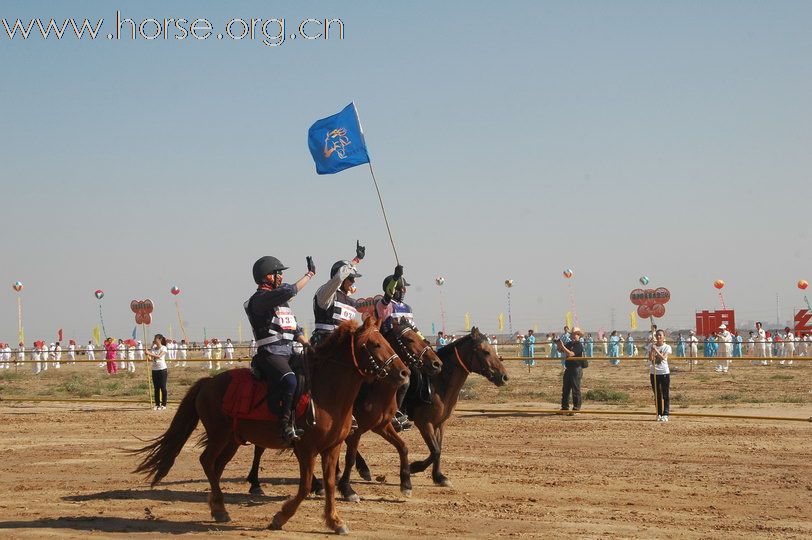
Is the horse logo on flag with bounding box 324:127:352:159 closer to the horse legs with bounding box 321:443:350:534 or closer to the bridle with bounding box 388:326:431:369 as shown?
the bridle with bounding box 388:326:431:369

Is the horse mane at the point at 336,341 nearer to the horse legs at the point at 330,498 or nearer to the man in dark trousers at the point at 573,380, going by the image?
the horse legs at the point at 330,498

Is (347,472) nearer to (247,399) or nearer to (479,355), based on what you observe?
(247,399)

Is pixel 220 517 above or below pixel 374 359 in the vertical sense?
below

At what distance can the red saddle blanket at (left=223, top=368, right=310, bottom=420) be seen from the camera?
8.98 meters

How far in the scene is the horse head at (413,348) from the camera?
10414 mm

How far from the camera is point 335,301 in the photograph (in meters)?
10.7

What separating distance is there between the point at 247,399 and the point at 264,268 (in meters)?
1.30

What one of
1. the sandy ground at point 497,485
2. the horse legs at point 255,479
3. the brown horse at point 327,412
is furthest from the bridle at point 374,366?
the horse legs at point 255,479

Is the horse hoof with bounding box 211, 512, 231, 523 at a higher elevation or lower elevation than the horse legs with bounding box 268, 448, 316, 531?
lower

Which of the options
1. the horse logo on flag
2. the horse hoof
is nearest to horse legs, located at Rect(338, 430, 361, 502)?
the horse hoof

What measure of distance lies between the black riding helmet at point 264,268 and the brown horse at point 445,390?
10.3ft

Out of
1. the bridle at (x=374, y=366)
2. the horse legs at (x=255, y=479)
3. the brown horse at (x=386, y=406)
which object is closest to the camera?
the bridle at (x=374, y=366)

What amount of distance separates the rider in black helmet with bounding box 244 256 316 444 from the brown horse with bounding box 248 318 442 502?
1340 mm

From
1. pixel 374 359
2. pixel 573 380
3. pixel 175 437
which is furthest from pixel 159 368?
pixel 374 359
